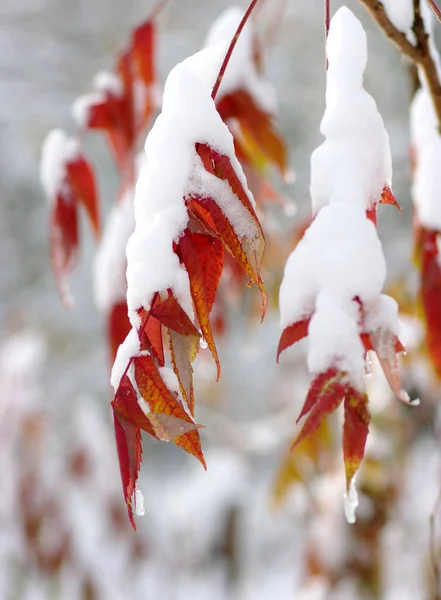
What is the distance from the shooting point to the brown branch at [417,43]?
0.54 metres

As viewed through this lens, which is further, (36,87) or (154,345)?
(36,87)

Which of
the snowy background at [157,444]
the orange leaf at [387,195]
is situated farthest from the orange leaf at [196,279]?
the snowy background at [157,444]

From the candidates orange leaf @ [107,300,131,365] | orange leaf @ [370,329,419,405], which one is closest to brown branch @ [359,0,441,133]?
orange leaf @ [370,329,419,405]

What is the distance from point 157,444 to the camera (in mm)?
6246

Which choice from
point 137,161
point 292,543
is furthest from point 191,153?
point 292,543

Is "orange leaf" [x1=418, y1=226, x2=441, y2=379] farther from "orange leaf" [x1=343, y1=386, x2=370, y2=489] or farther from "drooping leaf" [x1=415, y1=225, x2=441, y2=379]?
"orange leaf" [x1=343, y1=386, x2=370, y2=489]

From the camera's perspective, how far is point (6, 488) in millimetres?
2301

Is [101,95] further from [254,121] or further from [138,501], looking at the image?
[138,501]

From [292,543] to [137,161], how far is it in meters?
4.39

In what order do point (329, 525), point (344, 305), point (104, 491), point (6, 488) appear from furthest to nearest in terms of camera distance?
point (104, 491) → point (6, 488) → point (329, 525) → point (344, 305)

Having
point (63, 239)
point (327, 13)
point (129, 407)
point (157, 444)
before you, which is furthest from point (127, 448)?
point (157, 444)

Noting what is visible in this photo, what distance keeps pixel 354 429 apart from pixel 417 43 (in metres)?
0.35

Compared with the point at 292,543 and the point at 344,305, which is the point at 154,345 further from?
the point at 292,543

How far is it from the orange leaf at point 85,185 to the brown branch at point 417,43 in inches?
16.0
